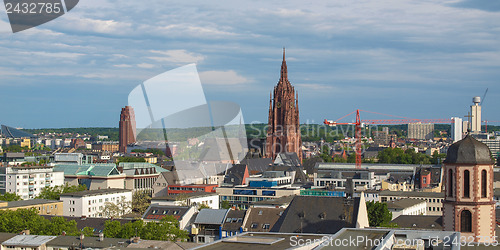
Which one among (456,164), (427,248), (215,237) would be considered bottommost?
(215,237)

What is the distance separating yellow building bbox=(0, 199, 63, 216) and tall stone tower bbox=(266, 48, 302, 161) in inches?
3313

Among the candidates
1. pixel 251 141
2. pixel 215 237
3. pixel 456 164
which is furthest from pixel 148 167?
pixel 456 164

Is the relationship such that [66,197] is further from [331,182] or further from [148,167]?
[331,182]

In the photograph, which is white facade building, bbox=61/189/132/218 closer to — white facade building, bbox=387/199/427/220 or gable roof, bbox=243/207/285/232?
gable roof, bbox=243/207/285/232

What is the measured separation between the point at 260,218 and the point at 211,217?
606cm

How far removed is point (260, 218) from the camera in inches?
2309

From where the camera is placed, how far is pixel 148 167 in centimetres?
11912

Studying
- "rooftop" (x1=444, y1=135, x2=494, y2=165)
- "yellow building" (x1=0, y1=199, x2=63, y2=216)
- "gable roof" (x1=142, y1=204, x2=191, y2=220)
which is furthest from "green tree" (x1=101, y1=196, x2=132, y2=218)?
"rooftop" (x1=444, y1=135, x2=494, y2=165)

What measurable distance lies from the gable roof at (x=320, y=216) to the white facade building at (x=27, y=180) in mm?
67988

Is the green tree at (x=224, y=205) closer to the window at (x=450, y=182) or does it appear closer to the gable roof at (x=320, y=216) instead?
the gable roof at (x=320, y=216)

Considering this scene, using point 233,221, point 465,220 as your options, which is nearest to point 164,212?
point 233,221

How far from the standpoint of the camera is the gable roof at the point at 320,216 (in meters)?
43.9

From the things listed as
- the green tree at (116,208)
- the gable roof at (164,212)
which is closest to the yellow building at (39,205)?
the green tree at (116,208)

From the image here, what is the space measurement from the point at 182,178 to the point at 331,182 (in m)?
24.0
